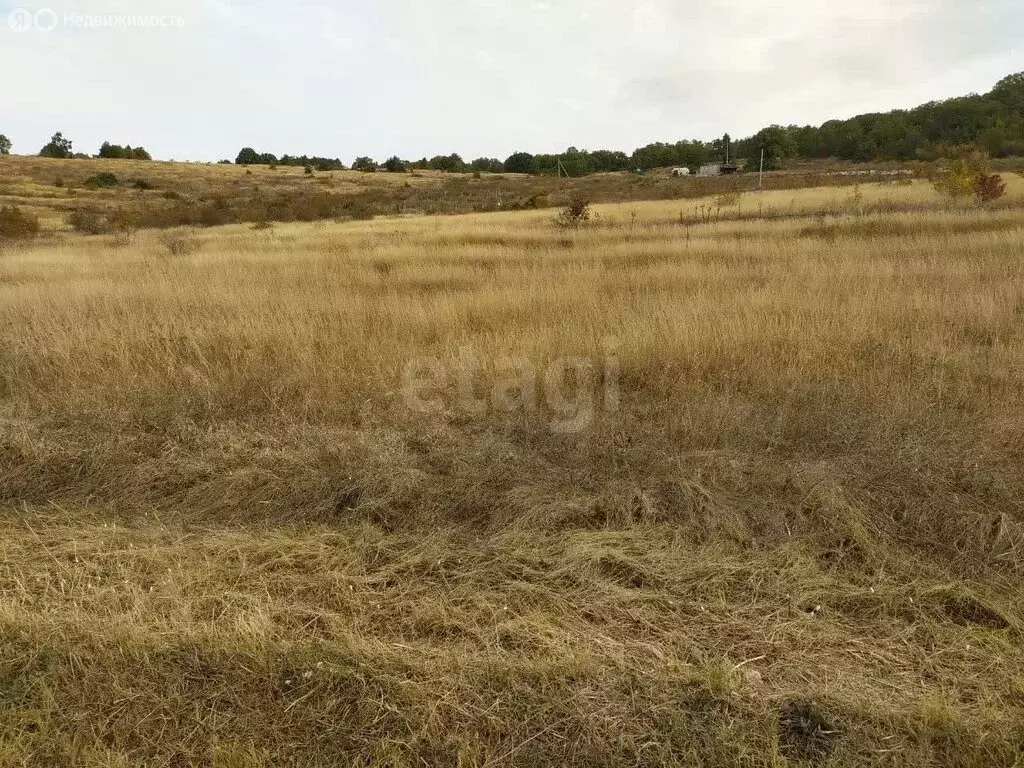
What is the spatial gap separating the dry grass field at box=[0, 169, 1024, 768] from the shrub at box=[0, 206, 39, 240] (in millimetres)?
23292

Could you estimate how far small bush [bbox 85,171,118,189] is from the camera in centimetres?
4806

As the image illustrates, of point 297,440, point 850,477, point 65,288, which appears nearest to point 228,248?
point 65,288

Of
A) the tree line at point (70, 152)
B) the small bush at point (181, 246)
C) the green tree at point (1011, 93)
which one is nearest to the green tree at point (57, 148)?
the tree line at point (70, 152)

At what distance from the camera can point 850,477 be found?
378 centimetres

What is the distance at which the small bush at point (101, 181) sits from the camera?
1892 inches

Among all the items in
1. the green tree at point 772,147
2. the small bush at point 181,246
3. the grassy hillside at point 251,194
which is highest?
the green tree at point 772,147

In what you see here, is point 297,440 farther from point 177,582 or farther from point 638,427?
point 638,427

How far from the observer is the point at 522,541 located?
340 cm

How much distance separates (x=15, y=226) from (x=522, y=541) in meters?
31.7

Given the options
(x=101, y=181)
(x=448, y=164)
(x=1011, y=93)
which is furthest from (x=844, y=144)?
(x=101, y=181)

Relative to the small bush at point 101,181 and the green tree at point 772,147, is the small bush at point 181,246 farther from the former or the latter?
the green tree at point 772,147

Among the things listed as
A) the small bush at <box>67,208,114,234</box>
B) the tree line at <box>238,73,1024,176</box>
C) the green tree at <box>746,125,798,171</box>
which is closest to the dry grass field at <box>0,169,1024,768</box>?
the small bush at <box>67,208,114,234</box>

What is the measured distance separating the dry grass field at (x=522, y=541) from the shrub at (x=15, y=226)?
917 inches

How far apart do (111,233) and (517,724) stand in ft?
109
